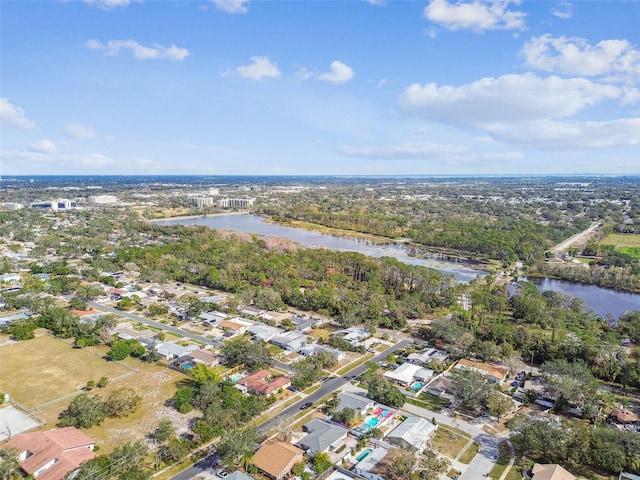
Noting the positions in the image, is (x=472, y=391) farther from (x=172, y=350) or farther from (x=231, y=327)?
(x=172, y=350)

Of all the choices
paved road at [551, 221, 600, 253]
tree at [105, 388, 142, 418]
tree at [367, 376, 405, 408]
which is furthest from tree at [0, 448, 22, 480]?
paved road at [551, 221, 600, 253]

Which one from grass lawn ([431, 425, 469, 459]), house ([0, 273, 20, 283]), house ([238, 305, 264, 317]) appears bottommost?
grass lawn ([431, 425, 469, 459])

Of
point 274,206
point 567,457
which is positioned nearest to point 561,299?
point 567,457

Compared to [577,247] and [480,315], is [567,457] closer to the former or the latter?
[480,315]

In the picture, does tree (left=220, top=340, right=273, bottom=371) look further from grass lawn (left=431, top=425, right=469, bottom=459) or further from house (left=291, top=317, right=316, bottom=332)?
grass lawn (left=431, top=425, right=469, bottom=459)

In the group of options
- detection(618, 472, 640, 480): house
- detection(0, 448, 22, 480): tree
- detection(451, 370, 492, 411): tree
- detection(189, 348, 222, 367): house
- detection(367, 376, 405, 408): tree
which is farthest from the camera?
detection(189, 348, 222, 367): house

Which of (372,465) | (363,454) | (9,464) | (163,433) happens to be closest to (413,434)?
(363,454)

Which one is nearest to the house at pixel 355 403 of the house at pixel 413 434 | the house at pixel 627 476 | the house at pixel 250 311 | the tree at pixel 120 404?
the house at pixel 413 434
